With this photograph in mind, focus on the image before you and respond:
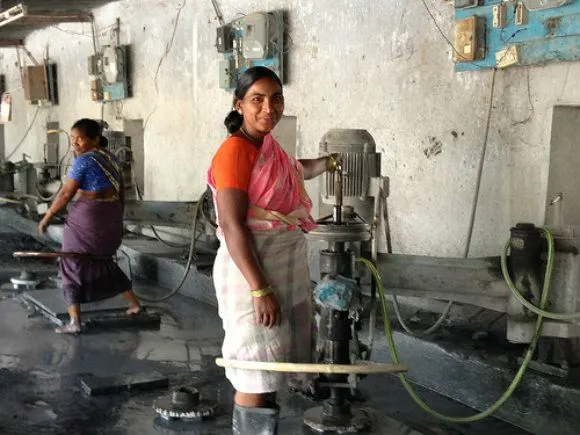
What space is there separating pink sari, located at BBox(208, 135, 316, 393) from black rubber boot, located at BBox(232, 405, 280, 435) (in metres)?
0.10

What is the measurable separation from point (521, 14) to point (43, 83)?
37.1 feet

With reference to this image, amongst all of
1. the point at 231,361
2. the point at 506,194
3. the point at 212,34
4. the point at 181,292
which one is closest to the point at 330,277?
the point at 231,361

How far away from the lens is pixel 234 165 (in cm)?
304

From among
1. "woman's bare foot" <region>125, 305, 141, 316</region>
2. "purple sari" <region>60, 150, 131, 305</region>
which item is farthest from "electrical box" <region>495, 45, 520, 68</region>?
→ "woman's bare foot" <region>125, 305, 141, 316</region>

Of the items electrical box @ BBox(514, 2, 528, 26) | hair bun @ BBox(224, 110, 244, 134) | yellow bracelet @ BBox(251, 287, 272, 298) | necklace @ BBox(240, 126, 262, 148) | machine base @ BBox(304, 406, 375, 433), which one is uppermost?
electrical box @ BBox(514, 2, 528, 26)

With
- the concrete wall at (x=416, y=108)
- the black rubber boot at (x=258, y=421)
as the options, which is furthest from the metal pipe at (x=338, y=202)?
the concrete wall at (x=416, y=108)

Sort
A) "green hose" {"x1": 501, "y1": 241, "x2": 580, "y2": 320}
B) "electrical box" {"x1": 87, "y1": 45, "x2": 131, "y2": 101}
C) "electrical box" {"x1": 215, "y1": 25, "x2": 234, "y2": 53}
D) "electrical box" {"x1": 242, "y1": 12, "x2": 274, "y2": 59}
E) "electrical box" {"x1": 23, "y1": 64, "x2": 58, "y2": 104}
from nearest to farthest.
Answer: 1. "green hose" {"x1": 501, "y1": 241, "x2": 580, "y2": 320}
2. "electrical box" {"x1": 242, "y1": 12, "x2": 274, "y2": 59}
3. "electrical box" {"x1": 215, "y1": 25, "x2": 234, "y2": 53}
4. "electrical box" {"x1": 87, "y1": 45, "x2": 131, "y2": 101}
5. "electrical box" {"x1": 23, "y1": 64, "x2": 58, "y2": 104}

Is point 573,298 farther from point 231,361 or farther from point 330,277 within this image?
point 231,361

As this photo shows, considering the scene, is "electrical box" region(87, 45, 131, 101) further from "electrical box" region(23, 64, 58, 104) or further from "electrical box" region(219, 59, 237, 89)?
"electrical box" region(219, 59, 237, 89)

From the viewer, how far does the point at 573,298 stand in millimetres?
3771

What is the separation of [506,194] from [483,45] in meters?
1.01

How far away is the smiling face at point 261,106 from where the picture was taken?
311 centimetres

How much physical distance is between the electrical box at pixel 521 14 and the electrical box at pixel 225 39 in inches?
154

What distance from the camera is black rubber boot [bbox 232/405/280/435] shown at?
10.7 ft
